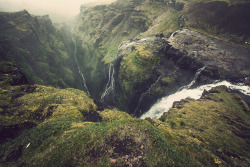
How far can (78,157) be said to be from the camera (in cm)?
1577

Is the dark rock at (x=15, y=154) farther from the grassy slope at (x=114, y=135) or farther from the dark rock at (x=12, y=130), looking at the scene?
the dark rock at (x=12, y=130)

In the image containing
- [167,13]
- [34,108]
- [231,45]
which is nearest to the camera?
[34,108]

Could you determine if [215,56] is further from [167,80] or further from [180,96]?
[180,96]

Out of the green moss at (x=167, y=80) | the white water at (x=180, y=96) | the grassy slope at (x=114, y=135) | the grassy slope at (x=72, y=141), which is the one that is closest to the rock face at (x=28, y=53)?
the grassy slope at (x=114, y=135)

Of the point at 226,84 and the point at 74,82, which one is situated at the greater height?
the point at 226,84

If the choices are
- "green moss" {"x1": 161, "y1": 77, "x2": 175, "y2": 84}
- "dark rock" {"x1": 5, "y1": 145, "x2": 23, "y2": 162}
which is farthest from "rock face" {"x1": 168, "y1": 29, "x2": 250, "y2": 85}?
"dark rock" {"x1": 5, "y1": 145, "x2": 23, "y2": 162}

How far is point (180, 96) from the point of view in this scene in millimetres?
43906

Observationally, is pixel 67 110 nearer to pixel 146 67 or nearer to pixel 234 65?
pixel 146 67

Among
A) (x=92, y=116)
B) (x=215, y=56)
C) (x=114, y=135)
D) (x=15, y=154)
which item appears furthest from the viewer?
(x=215, y=56)

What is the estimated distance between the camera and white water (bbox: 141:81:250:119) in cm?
3826

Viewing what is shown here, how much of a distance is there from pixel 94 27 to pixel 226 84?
488 ft

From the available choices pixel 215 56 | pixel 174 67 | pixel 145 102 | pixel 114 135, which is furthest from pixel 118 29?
pixel 114 135

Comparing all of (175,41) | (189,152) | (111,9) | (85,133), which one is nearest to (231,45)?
(175,41)

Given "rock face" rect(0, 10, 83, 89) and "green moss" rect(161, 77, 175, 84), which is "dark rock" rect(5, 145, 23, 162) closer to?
"green moss" rect(161, 77, 175, 84)
